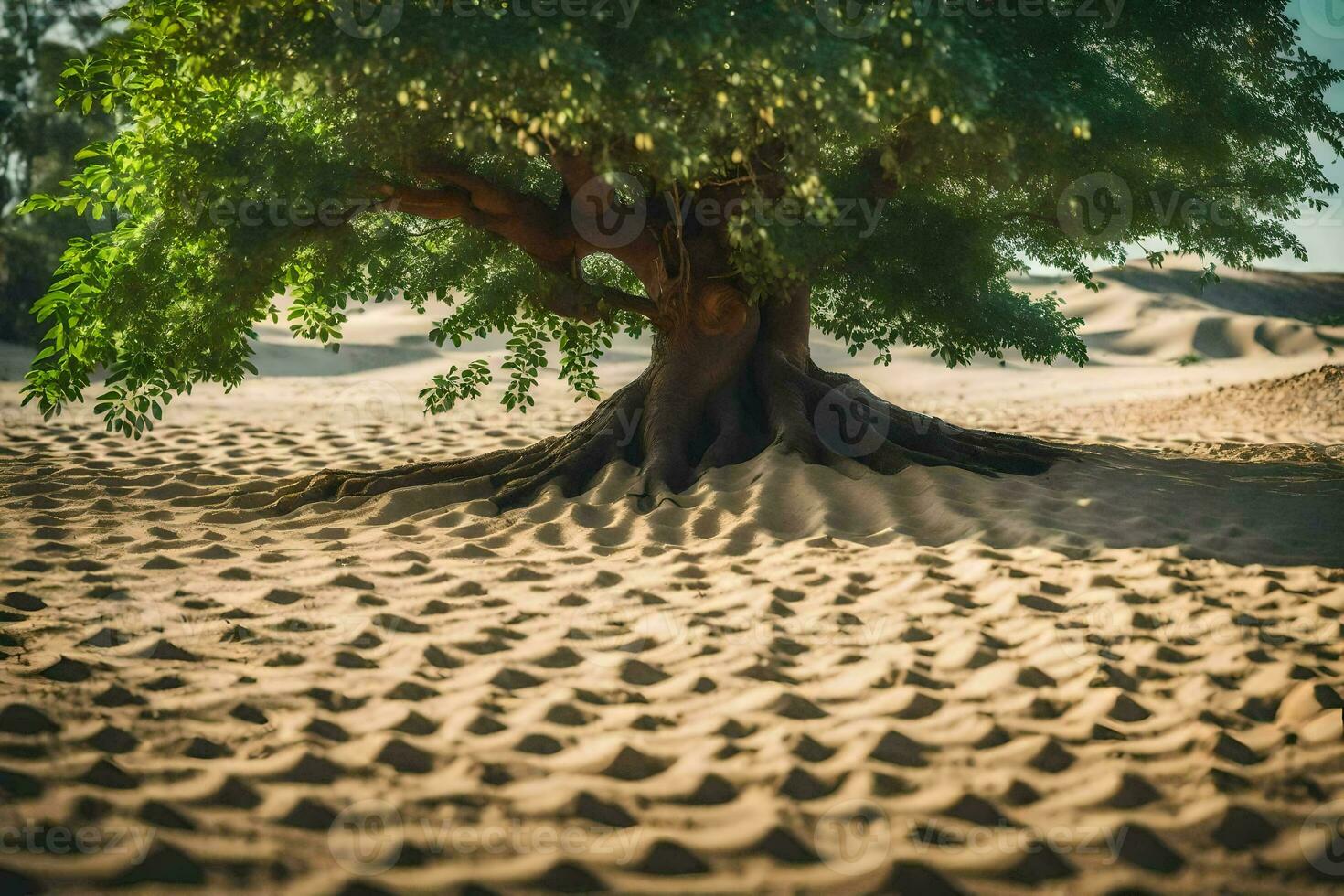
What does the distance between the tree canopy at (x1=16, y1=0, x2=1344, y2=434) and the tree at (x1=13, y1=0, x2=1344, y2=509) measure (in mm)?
22

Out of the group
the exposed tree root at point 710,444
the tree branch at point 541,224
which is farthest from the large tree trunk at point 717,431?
the tree branch at point 541,224

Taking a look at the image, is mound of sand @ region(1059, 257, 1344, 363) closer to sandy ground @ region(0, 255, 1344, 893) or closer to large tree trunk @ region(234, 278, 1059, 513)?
large tree trunk @ region(234, 278, 1059, 513)

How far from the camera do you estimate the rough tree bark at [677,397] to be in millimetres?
6898

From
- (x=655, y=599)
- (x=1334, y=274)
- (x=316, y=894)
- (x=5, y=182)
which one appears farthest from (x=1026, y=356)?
(x=1334, y=274)

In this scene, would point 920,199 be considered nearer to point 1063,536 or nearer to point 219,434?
point 1063,536

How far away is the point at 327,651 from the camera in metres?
3.99

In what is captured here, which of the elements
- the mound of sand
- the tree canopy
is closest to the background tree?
the tree canopy

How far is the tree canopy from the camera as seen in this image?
4367 millimetres

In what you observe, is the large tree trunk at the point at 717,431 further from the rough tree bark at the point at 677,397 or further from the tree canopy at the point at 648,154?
the tree canopy at the point at 648,154

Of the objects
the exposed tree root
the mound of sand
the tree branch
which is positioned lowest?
the exposed tree root

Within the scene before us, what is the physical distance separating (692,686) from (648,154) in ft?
8.33

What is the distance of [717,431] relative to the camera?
7.37 meters

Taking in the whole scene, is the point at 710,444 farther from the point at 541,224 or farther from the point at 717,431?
the point at 541,224

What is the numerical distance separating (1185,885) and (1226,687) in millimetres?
1316
